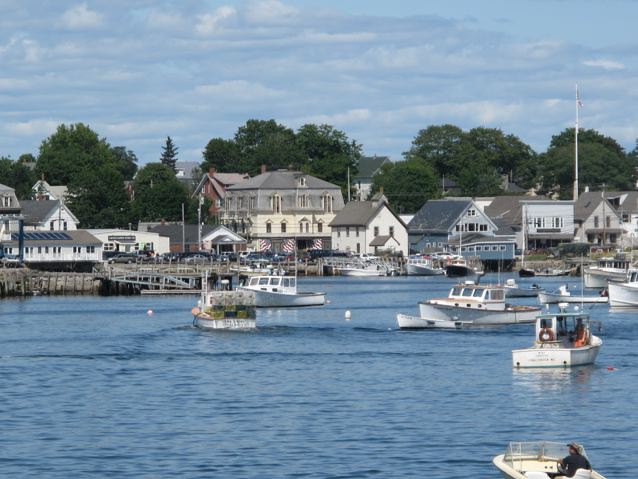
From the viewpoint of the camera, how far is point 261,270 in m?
145

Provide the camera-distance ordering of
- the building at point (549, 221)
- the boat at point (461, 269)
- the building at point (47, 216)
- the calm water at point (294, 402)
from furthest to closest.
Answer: the building at point (549, 221) → the building at point (47, 216) → the boat at point (461, 269) → the calm water at point (294, 402)

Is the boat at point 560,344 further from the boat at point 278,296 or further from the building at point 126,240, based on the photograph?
the building at point 126,240

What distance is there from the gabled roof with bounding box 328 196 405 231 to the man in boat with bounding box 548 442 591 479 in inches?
5778

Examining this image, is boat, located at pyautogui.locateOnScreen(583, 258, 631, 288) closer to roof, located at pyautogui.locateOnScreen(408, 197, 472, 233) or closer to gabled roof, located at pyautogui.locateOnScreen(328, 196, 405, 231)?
roof, located at pyautogui.locateOnScreen(408, 197, 472, 233)

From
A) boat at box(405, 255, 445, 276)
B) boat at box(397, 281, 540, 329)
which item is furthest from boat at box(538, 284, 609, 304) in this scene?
boat at box(405, 255, 445, 276)

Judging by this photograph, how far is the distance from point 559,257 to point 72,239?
207 feet

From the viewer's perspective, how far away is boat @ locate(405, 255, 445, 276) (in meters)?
171

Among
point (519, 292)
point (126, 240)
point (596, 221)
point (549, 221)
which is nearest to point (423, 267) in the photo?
point (549, 221)

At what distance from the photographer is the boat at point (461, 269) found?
16588cm

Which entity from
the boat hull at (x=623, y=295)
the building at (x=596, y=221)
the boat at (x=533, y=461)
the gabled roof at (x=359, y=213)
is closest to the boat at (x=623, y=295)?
the boat hull at (x=623, y=295)

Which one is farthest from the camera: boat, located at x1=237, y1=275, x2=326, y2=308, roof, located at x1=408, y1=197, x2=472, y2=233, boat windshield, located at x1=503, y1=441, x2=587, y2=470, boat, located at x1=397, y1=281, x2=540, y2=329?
roof, located at x1=408, y1=197, x2=472, y2=233

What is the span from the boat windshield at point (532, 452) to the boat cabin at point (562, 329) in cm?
2541

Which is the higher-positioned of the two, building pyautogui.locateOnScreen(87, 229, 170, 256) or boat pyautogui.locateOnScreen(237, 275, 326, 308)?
building pyautogui.locateOnScreen(87, 229, 170, 256)

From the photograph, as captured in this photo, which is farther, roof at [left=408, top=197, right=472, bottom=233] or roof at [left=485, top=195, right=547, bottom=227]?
roof at [left=485, top=195, right=547, bottom=227]
